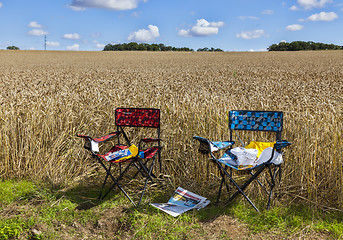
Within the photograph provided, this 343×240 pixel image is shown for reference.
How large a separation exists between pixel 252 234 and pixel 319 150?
123 cm

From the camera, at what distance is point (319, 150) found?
3.30 meters

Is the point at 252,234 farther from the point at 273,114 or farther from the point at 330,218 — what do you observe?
the point at 273,114

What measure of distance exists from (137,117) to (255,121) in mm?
1388

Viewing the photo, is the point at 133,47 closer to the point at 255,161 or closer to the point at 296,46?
the point at 296,46

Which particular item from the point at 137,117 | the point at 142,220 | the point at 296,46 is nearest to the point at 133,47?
the point at 296,46

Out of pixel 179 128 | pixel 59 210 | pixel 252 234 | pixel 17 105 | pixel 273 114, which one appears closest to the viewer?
pixel 252 234

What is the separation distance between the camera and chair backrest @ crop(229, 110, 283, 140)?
3369 mm

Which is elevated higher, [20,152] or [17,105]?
[17,105]

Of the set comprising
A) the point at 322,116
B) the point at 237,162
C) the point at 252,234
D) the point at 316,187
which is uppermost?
the point at 322,116

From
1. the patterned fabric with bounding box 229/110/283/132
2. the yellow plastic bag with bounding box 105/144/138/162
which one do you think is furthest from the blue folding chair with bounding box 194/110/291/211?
the yellow plastic bag with bounding box 105/144/138/162

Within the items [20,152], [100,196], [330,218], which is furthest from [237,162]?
[20,152]

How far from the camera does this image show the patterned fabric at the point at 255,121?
3373 mm

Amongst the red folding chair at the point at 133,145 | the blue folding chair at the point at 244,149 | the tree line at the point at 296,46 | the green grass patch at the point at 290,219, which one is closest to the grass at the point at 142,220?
the green grass patch at the point at 290,219

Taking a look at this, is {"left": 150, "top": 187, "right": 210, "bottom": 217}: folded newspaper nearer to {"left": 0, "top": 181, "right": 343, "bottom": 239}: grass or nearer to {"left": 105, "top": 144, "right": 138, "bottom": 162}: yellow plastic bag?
{"left": 0, "top": 181, "right": 343, "bottom": 239}: grass
